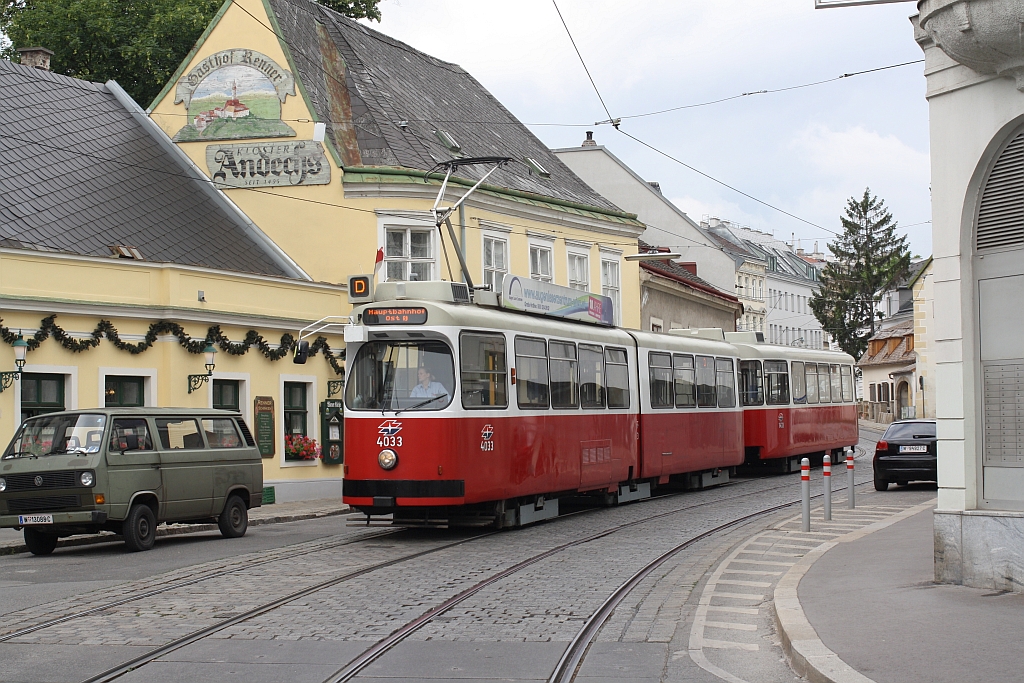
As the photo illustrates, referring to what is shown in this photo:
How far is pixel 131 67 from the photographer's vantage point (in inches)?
1501

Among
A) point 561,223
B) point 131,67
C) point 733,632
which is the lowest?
point 733,632

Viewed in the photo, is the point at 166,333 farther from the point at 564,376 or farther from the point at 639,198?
the point at 639,198

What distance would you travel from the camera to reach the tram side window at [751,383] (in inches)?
1156

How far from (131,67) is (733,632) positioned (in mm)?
32491

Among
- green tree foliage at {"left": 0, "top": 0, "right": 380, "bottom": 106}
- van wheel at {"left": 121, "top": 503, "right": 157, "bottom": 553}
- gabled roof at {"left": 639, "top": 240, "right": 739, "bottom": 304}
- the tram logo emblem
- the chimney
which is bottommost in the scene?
van wheel at {"left": 121, "top": 503, "right": 157, "bottom": 553}

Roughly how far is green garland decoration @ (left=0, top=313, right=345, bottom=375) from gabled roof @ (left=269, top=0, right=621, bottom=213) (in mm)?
5786

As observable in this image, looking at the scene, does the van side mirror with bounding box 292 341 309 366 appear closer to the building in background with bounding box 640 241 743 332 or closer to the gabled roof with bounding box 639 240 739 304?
the building in background with bounding box 640 241 743 332

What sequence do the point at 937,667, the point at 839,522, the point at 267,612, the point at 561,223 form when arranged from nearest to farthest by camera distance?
the point at 937,667
the point at 267,612
the point at 839,522
the point at 561,223

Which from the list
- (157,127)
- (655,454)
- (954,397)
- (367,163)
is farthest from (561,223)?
(954,397)

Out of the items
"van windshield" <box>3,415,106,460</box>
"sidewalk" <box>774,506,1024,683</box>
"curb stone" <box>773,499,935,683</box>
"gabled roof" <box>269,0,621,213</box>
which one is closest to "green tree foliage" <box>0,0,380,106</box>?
"gabled roof" <box>269,0,621,213</box>

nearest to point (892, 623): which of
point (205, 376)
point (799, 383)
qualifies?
point (205, 376)

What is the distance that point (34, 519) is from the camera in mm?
16281

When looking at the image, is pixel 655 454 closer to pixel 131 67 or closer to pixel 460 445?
pixel 460 445

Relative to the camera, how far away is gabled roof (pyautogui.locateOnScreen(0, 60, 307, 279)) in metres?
24.8
